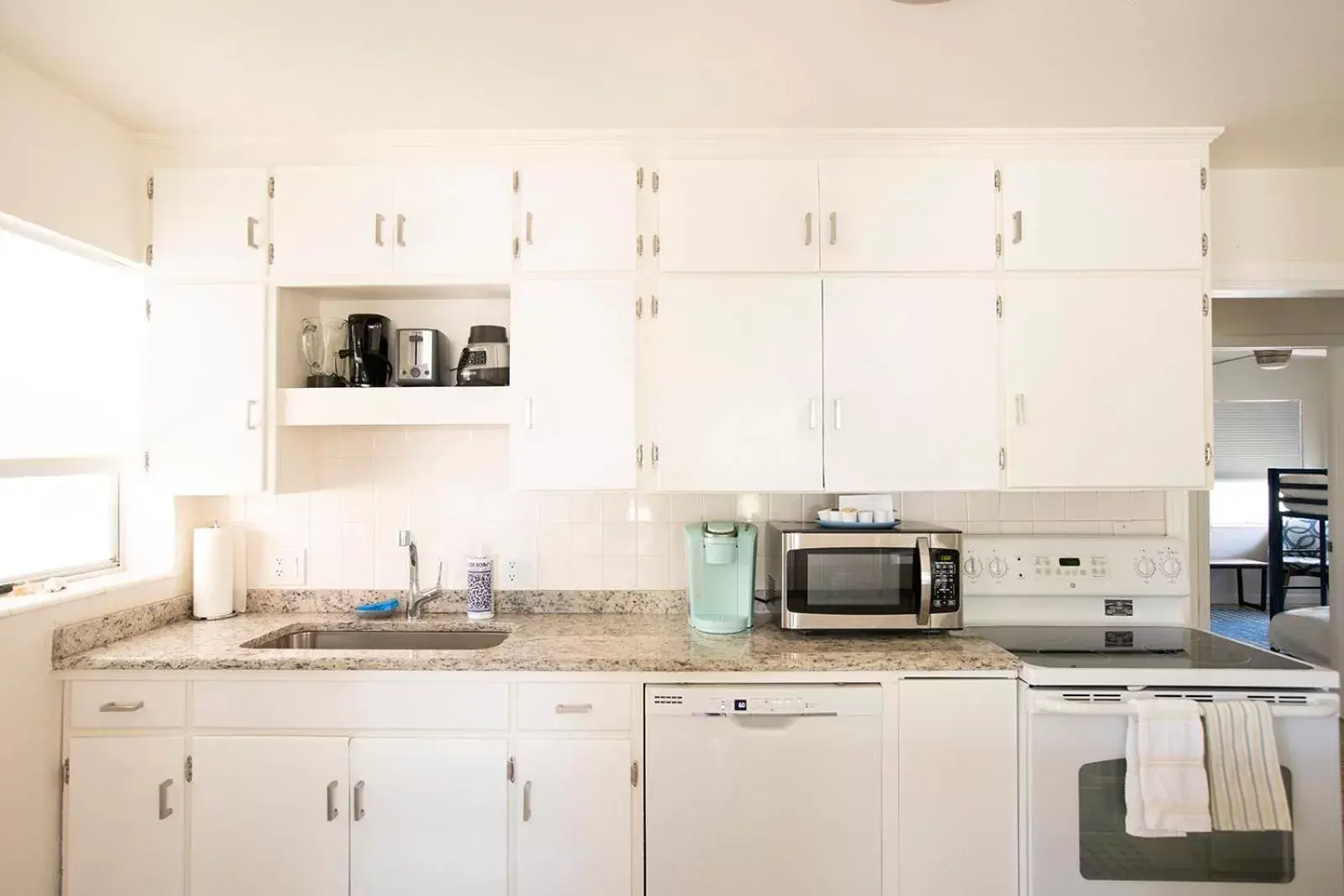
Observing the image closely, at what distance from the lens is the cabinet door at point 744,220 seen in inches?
84.4

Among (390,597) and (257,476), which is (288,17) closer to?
(257,476)

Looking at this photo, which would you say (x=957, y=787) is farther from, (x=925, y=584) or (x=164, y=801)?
(x=164, y=801)

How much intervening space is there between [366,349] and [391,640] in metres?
1.00

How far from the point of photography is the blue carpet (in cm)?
553

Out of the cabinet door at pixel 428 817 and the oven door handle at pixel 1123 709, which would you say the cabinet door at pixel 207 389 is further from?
the oven door handle at pixel 1123 709

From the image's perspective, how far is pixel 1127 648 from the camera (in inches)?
82.8

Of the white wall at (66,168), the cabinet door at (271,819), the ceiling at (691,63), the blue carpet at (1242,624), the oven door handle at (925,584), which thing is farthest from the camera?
the blue carpet at (1242,624)

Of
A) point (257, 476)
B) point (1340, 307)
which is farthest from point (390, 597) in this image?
point (1340, 307)

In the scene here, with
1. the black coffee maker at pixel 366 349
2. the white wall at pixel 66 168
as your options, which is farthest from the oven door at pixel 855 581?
the white wall at pixel 66 168

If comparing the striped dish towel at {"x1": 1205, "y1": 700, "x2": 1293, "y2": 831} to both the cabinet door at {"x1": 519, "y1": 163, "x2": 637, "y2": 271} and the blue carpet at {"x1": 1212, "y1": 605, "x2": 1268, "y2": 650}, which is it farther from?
the blue carpet at {"x1": 1212, "y1": 605, "x2": 1268, "y2": 650}

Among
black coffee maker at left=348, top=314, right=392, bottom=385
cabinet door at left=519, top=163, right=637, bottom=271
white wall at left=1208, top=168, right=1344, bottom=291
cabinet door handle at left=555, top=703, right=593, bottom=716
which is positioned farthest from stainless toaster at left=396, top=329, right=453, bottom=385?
white wall at left=1208, top=168, right=1344, bottom=291

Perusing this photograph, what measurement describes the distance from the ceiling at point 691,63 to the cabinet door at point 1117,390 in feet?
1.82

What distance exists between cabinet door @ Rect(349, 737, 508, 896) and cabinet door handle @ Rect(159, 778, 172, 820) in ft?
1.70

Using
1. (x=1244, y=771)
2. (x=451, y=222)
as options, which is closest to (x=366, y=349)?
(x=451, y=222)
